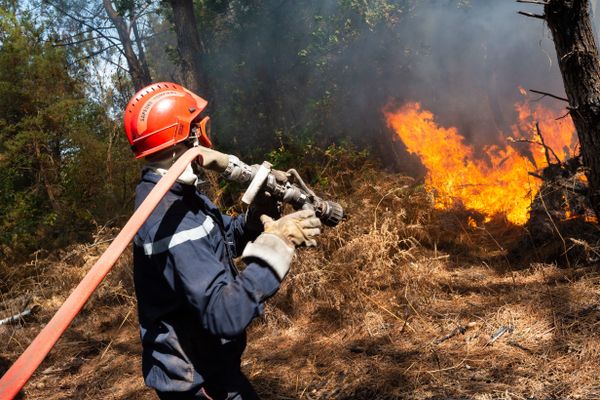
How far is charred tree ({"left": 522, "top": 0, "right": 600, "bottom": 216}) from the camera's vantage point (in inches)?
163

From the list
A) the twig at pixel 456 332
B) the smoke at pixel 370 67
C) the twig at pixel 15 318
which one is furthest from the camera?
the smoke at pixel 370 67

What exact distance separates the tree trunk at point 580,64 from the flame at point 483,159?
264 centimetres

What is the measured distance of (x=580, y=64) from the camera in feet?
13.8

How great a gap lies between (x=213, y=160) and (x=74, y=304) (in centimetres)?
89

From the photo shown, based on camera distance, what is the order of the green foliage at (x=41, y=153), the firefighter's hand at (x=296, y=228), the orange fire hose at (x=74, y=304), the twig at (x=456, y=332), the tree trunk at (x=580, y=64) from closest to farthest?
the orange fire hose at (x=74, y=304) < the firefighter's hand at (x=296, y=228) < the twig at (x=456, y=332) < the tree trunk at (x=580, y=64) < the green foliage at (x=41, y=153)

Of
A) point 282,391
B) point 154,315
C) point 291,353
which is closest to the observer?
point 154,315

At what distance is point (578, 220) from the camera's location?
5.29 metres

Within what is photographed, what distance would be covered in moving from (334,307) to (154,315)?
324 centimetres

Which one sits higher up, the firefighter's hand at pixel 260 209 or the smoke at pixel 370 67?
the smoke at pixel 370 67

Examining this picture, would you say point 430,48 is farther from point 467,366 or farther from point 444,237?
point 467,366

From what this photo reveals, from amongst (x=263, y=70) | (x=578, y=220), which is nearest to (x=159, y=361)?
(x=578, y=220)

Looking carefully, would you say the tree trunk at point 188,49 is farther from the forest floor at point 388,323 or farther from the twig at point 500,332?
the twig at point 500,332

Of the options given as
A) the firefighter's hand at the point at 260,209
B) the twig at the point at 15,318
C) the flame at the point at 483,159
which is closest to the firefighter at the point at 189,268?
the firefighter's hand at the point at 260,209

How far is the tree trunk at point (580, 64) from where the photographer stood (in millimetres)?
4148
